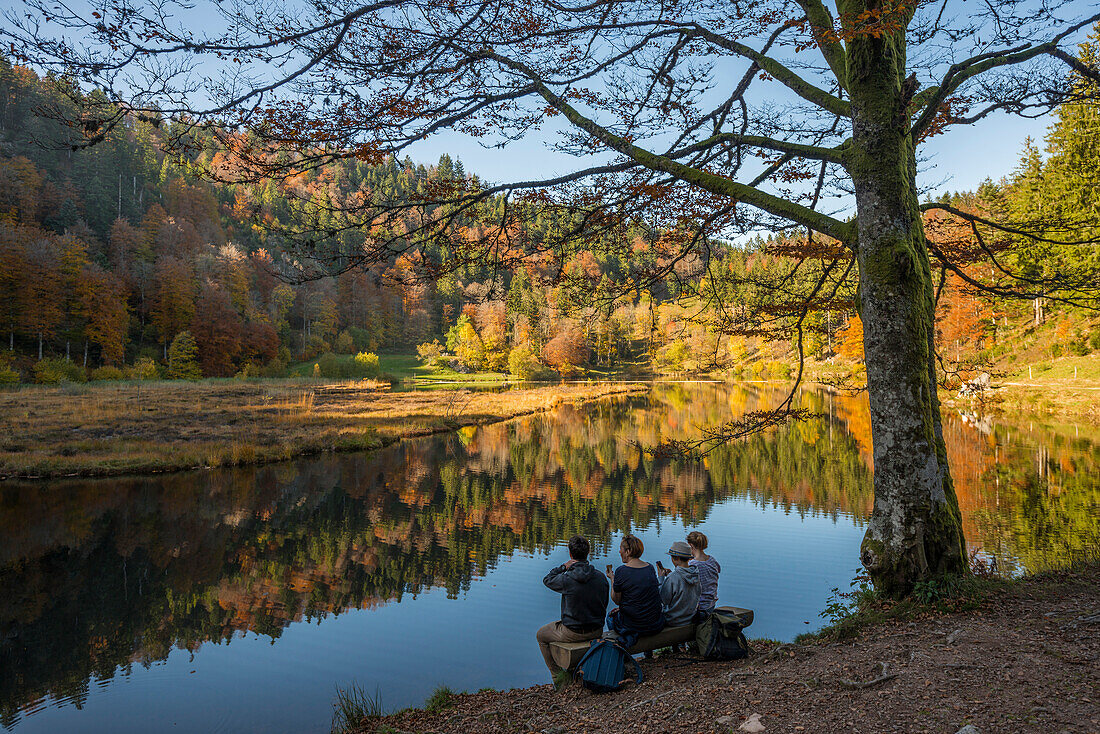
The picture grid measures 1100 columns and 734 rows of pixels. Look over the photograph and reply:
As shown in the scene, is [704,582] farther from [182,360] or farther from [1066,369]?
[182,360]

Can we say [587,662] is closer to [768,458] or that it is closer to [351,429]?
[768,458]

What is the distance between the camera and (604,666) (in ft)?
16.3

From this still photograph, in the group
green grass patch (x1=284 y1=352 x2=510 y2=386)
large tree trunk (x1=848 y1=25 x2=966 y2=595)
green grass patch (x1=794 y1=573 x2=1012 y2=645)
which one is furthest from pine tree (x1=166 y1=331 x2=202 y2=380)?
green grass patch (x1=794 y1=573 x2=1012 y2=645)

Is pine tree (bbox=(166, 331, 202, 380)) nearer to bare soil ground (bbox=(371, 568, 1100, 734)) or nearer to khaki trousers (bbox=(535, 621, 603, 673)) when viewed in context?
khaki trousers (bbox=(535, 621, 603, 673))

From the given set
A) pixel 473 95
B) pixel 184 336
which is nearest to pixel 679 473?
pixel 473 95

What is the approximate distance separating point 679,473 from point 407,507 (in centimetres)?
920

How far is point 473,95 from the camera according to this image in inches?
259

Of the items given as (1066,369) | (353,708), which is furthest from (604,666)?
(1066,369)

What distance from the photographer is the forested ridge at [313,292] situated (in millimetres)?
8906

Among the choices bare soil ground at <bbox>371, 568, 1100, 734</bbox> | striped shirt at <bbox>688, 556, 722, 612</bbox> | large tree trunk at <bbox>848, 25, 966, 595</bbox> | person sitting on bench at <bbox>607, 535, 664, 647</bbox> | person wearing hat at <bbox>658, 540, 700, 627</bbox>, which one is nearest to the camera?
bare soil ground at <bbox>371, 568, 1100, 734</bbox>

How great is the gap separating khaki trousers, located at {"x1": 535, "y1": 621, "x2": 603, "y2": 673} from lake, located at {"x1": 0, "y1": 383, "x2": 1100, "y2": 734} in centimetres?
153

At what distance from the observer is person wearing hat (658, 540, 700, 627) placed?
5.49 meters

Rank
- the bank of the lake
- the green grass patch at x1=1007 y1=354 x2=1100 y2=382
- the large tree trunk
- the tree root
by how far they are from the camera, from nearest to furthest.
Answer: the tree root
the large tree trunk
the bank of the lake
the green grass patch at x1=1007 y1=354 x2=1100 y2=382

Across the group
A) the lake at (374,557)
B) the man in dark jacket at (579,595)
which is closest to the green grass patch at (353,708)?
the lake at (374,557)
